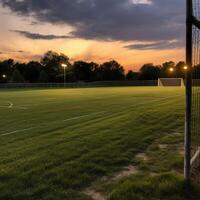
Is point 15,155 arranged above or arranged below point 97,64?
below

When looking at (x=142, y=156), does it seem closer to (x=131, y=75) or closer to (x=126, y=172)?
(x=126, y=172)

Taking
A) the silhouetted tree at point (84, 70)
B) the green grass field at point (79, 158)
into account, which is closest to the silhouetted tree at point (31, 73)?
the silhouetted tree at point (84, 70)

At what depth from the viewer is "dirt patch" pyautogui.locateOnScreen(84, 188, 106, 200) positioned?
12.8 feet

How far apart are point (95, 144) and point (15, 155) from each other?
175cm

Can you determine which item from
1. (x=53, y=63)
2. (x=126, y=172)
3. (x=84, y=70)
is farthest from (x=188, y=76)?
(x=53, y=63)

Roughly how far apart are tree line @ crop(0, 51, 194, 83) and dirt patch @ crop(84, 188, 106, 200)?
100 m

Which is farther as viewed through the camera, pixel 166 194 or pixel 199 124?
pixel 199 124

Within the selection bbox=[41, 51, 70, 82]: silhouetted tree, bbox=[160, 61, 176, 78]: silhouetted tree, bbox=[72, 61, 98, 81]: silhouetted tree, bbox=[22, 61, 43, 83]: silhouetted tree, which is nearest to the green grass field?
bbox=[160, 61, 176, 78]: silhouetted tree

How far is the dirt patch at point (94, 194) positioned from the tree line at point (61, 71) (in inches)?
3948

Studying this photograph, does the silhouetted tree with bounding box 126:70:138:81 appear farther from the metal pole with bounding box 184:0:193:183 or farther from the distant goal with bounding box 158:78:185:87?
the metal pole with bounding box 184:0:193:183

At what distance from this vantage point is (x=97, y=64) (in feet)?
412

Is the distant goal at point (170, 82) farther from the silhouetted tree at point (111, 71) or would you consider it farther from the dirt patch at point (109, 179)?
the dirt patch at point (109, 179)

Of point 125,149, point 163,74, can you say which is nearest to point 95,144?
point 125,149

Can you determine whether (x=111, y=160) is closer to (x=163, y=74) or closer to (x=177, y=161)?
(x=177, y=161)
